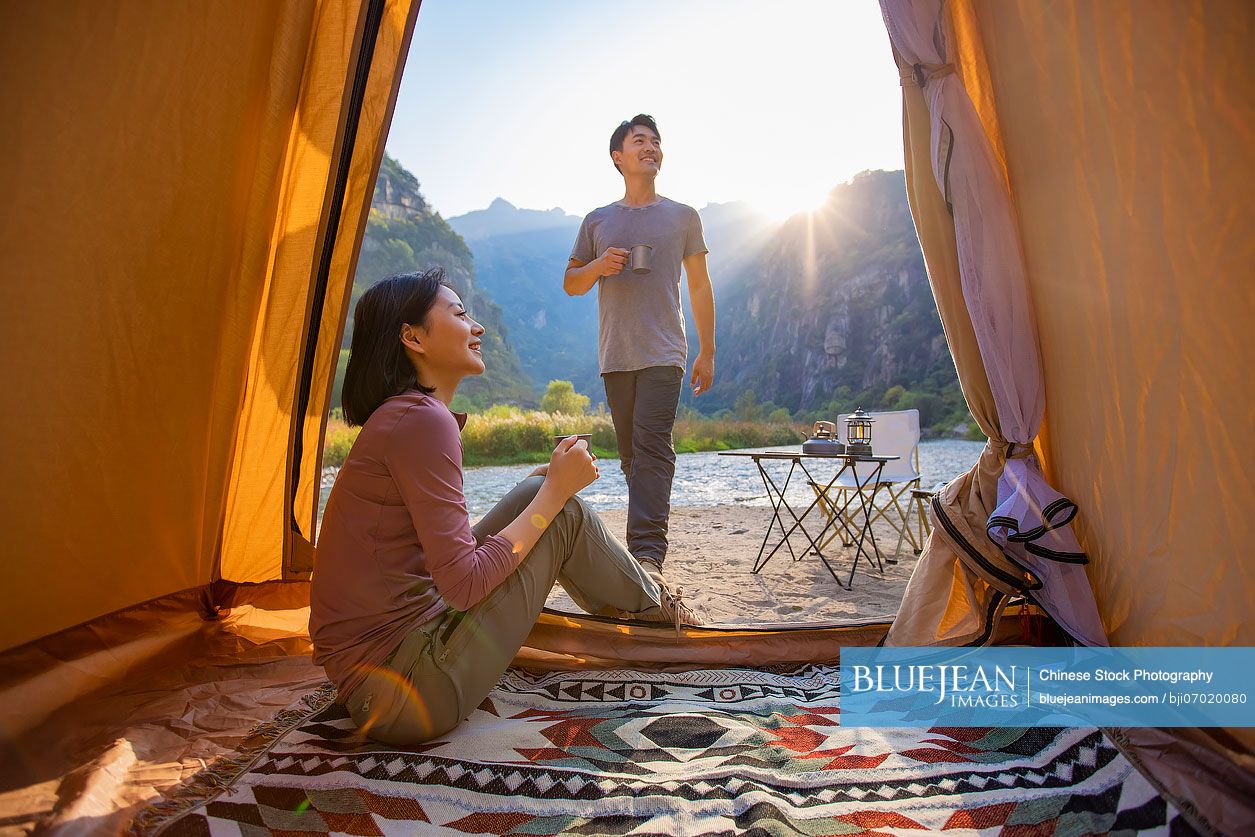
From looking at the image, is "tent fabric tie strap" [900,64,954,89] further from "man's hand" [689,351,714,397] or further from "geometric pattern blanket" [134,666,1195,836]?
"geometric pattern blanket" [134,666,1195,836]

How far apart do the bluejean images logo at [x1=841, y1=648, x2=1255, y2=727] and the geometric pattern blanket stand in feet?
0.32

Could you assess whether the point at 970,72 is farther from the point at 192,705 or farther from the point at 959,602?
the point at 192,705

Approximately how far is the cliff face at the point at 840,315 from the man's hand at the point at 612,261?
3799 cm

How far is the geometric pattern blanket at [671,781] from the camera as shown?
125 centimetres

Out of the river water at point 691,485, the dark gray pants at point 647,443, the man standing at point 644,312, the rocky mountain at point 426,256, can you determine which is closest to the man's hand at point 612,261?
the man standing at point 644,312

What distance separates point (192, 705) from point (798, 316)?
5477 cm

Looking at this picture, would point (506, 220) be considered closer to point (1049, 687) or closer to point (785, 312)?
point (785, 312)

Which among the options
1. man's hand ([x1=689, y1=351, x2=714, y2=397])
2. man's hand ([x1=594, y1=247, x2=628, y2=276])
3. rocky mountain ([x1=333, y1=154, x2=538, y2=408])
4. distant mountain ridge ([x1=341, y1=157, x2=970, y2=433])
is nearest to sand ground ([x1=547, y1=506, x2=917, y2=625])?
man's hand ([x1=689, y1=351, x2=714, y2=397])

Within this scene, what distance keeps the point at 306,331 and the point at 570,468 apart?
130 cm

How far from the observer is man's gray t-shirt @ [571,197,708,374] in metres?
2.89

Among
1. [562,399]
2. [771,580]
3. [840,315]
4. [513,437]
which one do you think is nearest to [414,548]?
[771,580]

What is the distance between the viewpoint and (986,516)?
6.37ft

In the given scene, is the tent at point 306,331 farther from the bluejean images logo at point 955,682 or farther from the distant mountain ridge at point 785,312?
the distant mountain ridge at point 785,312

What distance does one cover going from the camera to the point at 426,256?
42.8 m
